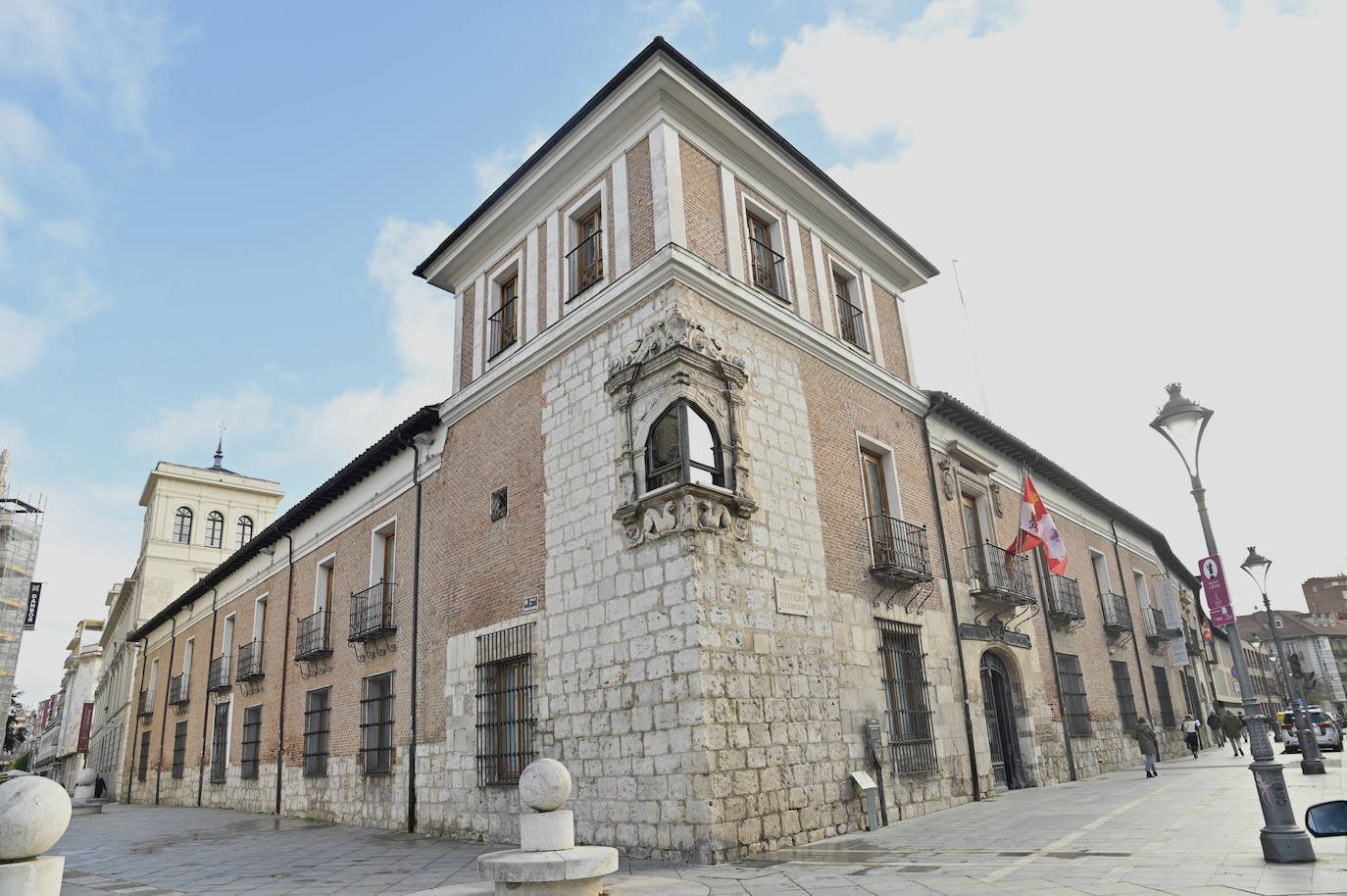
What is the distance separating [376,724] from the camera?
A: 45.8 feet

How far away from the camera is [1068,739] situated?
1582 cm

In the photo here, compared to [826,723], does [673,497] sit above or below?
above

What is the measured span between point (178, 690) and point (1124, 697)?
2656cm

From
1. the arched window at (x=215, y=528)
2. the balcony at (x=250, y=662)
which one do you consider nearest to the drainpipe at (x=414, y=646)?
the balcony at (x=250, y=662)

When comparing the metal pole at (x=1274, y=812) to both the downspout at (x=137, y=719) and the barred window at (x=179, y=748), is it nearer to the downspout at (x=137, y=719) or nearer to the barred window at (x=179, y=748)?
the barred window at (x=179, y=748)

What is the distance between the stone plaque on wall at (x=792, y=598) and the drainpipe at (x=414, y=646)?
257 inches

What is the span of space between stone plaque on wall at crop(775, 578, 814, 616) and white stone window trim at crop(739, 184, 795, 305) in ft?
13.0

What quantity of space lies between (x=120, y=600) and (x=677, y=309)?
138 ft

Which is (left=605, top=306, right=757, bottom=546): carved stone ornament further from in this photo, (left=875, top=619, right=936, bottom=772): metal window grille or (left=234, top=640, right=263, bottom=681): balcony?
(left=234, top=640, right=263, bottom=681): balcony

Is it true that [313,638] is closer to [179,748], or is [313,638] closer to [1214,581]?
[179,748]

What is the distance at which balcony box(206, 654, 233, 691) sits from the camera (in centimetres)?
2102

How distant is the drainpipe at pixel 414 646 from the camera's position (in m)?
12.4

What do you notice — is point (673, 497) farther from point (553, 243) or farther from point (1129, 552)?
point (1129, 552)

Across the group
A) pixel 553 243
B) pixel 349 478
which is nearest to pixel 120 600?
pixel 349 478
